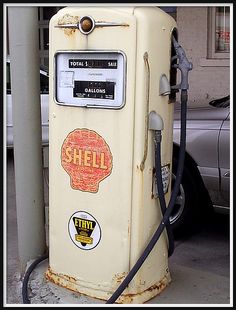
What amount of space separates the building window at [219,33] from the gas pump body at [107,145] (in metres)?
6.92

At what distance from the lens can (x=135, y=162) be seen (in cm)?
289

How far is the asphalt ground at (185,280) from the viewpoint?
10.5 ft

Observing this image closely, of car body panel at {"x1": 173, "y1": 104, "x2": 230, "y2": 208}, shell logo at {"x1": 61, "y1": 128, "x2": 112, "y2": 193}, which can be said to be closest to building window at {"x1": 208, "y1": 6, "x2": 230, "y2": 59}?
car body panel at {"x1": 173, "y1": 104, "x2": 230, "y2": 208}

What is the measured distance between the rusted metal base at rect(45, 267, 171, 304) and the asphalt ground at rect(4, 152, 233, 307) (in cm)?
3

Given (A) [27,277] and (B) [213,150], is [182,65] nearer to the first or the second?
(B) [213,150]

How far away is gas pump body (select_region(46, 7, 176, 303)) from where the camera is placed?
9.25 ft

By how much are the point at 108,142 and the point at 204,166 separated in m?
1.57

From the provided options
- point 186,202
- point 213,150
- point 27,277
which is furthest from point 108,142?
point 186,202

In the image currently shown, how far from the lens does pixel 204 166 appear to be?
4.29m

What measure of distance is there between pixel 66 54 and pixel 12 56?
52 cm

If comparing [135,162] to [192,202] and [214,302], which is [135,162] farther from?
[192,202]

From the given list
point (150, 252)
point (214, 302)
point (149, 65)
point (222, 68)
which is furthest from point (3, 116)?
point (222, 68)

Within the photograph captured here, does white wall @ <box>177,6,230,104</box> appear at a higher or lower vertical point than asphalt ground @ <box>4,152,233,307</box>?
higher

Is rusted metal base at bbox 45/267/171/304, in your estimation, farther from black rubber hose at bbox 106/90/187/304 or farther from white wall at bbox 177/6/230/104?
white wall at bbox 177/6/230/104
